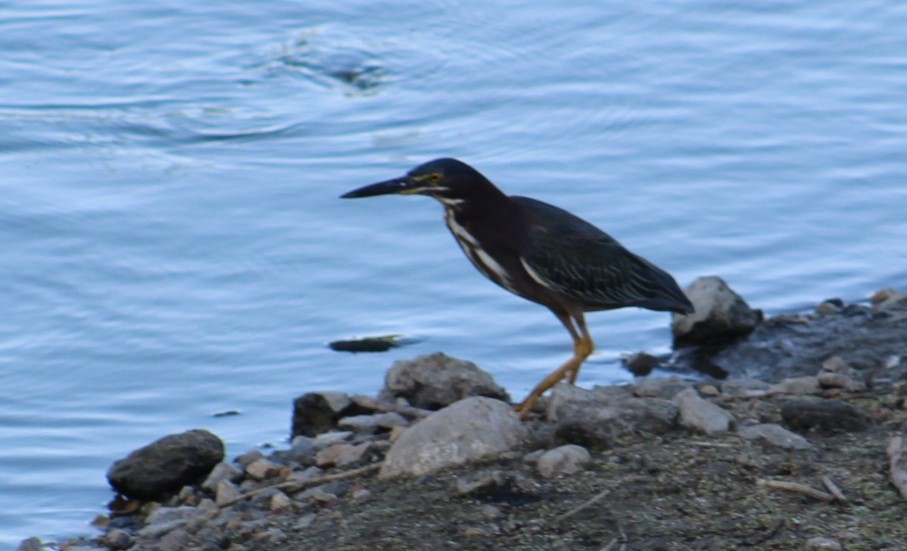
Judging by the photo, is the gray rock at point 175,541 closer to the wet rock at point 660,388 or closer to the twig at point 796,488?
the twig at point 796,488

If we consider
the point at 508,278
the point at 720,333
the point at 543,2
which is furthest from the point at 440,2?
the point at 508,278

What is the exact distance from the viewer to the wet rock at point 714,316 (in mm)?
7562

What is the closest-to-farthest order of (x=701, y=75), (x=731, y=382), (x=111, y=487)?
(x=111, y=487) < (x=731, y=382) < (x=701, y=75)

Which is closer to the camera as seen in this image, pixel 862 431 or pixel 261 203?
pixel 862 431

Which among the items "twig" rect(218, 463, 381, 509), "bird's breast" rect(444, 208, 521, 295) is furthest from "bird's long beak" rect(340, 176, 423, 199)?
"twig" rect(218, 463, 381, 509)

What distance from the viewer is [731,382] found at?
6871 millimetres

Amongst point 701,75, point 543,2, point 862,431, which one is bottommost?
point 862,431

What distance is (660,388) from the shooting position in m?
6.51

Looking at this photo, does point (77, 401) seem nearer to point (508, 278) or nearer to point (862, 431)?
point (508, 278)

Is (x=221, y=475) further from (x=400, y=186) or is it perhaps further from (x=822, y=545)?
(x=822, y=545)

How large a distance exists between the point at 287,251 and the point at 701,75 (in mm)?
4248

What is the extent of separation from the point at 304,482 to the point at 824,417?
5.72 ft

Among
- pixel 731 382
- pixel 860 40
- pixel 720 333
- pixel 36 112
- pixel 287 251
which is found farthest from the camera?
pixel 860 40

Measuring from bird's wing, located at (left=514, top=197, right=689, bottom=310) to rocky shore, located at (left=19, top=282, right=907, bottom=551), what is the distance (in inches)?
17.5
